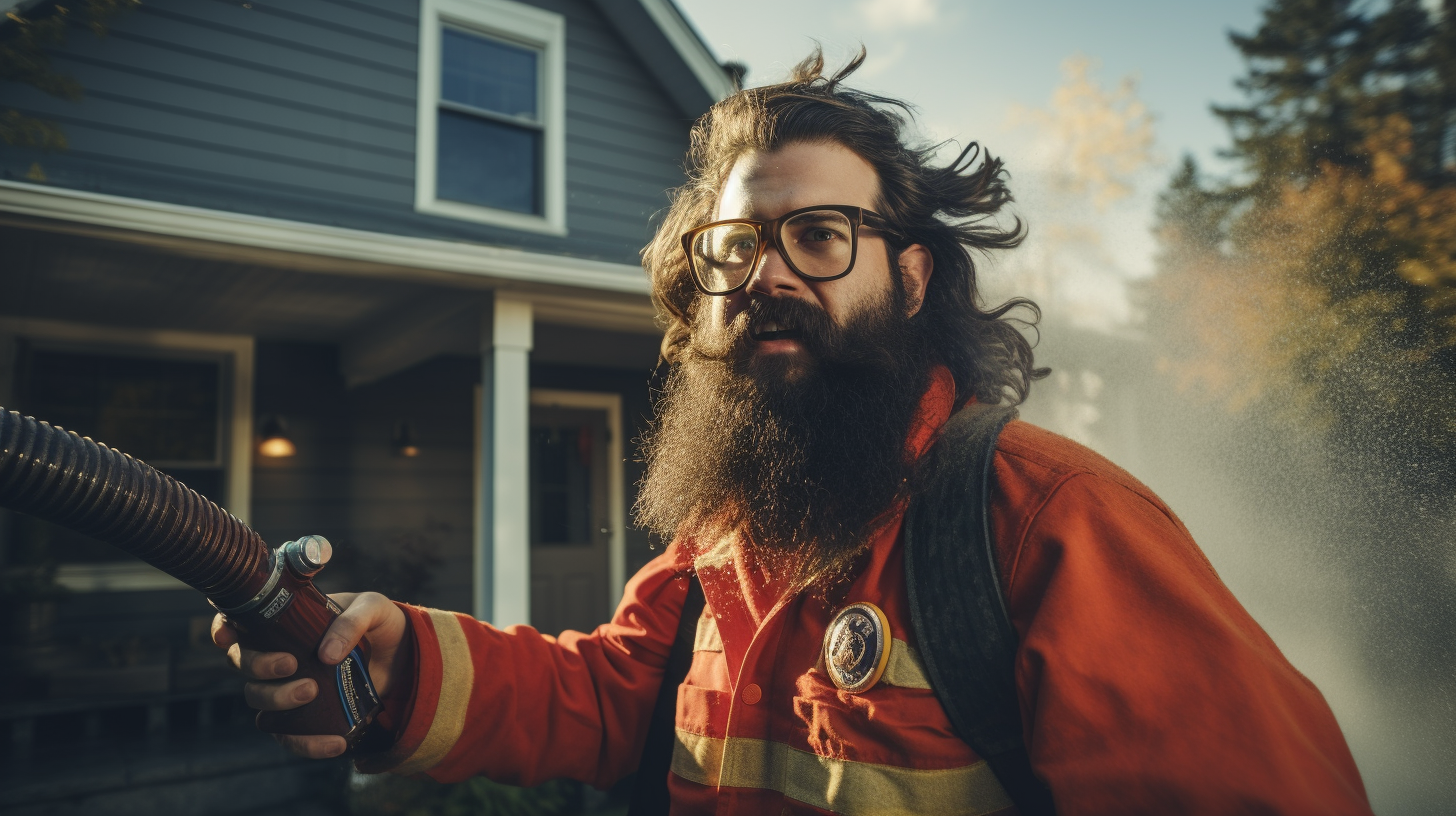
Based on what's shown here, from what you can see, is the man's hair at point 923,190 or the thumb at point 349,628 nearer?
the thumb at point 349,628

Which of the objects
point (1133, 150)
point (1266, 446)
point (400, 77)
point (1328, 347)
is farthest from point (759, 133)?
point (1133, 150)

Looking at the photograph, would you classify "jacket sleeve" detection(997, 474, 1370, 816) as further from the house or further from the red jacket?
the house

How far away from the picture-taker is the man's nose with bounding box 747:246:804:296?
1.62 metres

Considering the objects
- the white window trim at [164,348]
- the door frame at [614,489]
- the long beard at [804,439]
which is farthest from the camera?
the door frame at [614,489]

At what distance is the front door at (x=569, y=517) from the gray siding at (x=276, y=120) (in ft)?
6.55

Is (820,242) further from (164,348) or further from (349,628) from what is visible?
(164,348)

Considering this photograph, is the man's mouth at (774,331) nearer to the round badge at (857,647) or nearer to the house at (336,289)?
the round badge at (857,647)

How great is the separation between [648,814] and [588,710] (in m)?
0.23

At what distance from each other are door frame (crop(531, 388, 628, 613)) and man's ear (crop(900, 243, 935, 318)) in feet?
19.6

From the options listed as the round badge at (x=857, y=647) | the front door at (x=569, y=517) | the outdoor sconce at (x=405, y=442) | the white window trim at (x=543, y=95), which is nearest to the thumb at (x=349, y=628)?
the round badge at (x=857, y=647)

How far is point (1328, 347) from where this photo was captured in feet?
7.55

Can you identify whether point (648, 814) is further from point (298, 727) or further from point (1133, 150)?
point (1133, 150)

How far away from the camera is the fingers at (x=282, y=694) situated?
4.49 feet

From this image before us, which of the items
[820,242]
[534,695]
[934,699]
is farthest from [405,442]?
[934,699]
